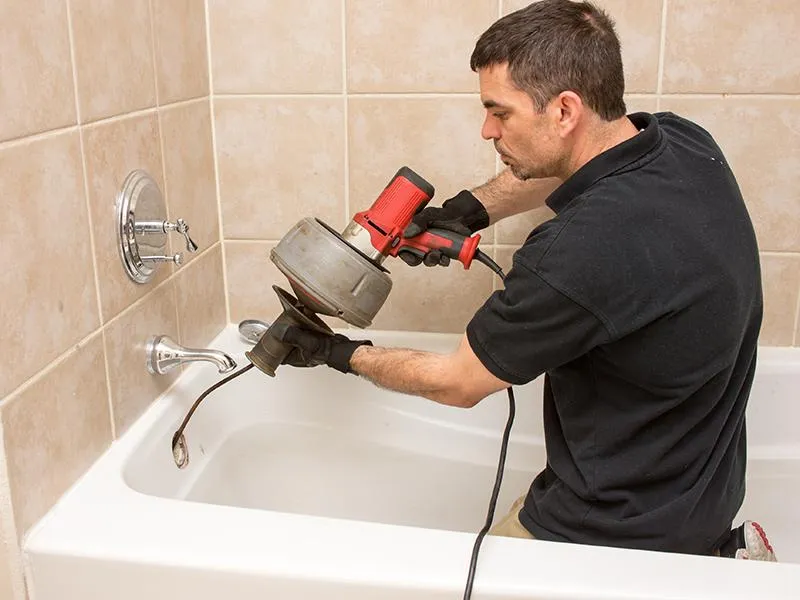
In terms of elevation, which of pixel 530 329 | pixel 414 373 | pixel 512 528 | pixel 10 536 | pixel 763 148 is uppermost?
pixel 763 148

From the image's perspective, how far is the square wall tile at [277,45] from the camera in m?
1.52

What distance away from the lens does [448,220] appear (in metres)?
1.27

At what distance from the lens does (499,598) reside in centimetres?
93

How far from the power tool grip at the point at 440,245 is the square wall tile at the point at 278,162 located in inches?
17.4

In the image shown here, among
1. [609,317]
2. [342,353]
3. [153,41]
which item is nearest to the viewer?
[609,317]

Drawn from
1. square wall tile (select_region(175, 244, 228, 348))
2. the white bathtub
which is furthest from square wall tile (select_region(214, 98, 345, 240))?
the white bathtub

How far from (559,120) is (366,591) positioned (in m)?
0.62

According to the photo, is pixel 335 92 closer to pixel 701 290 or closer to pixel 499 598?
pixel 701 290

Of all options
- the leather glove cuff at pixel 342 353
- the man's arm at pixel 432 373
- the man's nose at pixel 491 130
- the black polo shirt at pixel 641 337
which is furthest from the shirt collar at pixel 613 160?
the leather glove cuff at pixel 342 353

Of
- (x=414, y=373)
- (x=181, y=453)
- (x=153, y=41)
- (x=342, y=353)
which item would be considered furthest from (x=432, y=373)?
(x=153, y=41)

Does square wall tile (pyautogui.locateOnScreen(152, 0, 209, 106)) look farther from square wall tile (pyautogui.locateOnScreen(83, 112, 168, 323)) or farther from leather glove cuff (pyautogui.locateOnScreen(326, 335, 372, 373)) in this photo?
leather glove cuff (pyautogui.locateOnScreen(326, 335, 372, 373))

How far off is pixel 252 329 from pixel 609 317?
0.77 metres

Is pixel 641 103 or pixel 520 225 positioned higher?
pixel 641 103

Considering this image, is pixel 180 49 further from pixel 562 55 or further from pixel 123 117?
pixel 562 55
